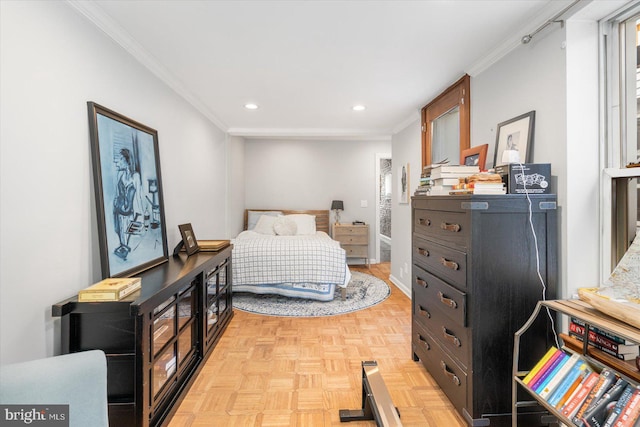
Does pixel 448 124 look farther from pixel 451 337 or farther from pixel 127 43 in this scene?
pixel 127 43

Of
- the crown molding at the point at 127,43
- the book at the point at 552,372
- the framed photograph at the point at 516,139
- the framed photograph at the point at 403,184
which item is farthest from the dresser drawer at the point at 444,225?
the crown molding at the point at 127,43

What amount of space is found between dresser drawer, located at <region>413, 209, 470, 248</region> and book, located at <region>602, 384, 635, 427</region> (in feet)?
2.58

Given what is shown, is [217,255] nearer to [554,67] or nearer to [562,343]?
[562,343]

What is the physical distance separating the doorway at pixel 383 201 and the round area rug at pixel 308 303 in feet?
6.12

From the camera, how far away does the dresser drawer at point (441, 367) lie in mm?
1724

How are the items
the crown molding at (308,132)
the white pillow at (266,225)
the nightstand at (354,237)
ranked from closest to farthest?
the crown molding at (308,132) < the white pillow at (266,225) < the nightstand at (354,237)

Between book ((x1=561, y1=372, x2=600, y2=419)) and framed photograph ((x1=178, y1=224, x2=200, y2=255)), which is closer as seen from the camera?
book ((x1=561, y1=372, x2=600, y2=419))

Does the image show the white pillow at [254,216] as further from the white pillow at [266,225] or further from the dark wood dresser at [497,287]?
the dark wood dresser at [497,287]

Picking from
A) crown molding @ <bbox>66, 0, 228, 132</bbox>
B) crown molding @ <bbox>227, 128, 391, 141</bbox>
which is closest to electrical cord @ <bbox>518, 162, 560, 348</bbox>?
crown molding @ <bbox>66, 0, 228, 132</bbox>

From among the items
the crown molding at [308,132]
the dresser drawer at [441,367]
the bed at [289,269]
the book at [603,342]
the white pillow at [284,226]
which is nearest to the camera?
the book at [603,342]

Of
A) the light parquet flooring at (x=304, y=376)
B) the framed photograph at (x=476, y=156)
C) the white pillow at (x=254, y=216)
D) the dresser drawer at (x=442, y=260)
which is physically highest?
the framed photograph at (x=476, y=156)

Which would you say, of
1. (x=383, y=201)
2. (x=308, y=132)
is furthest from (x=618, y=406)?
(x=383, y=201)

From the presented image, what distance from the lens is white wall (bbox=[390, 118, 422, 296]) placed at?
378 centimetres

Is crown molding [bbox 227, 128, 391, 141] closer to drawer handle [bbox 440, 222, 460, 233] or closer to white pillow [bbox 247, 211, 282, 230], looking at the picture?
white pillow [bbox 247, 211, 282, 230]
